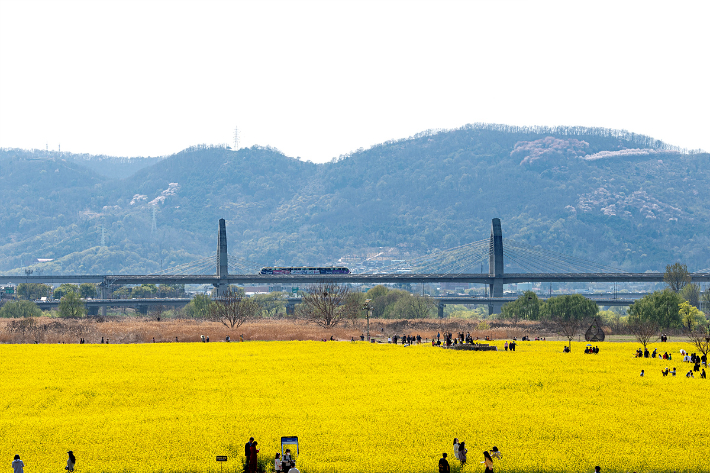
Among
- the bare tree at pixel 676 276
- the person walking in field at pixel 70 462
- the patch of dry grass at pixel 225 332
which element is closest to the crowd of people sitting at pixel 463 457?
the person walking in field at pixel 70 462

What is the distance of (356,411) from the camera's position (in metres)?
39.3

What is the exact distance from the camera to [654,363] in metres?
58.7

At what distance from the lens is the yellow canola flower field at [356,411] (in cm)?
3172

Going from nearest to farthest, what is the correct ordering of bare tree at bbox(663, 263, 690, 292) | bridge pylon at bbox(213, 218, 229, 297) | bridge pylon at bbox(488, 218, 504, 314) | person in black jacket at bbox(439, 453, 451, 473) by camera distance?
person in black jacket at bbox(439, 453, 451, 473), bare tree at bbox(663, 263, 690, 292), bridge pylon at bbox(488, 218, 504, 314), bridge pylon at bbox(213, 218, 229, 297)

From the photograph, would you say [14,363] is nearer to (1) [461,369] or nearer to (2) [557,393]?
(1) [461,369]

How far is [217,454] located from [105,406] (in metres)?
12.3

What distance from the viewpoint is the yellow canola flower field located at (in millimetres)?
31719

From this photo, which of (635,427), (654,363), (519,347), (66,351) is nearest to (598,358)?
(654,363)

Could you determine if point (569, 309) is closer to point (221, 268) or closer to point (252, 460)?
point (252, 460)

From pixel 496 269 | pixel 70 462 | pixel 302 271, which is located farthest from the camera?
pixel 302 271

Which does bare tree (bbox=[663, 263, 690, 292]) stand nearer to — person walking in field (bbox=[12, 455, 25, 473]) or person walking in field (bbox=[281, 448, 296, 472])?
person walking in field (bbox=[281, 448, 296, 472])

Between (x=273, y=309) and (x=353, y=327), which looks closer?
(x=353, y=327)

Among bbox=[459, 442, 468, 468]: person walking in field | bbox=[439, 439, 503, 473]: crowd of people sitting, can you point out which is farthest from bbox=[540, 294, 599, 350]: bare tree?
bbox=[459, 442, 468, 468]: person walking in field

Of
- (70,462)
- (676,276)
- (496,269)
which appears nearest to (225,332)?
(70,462)
